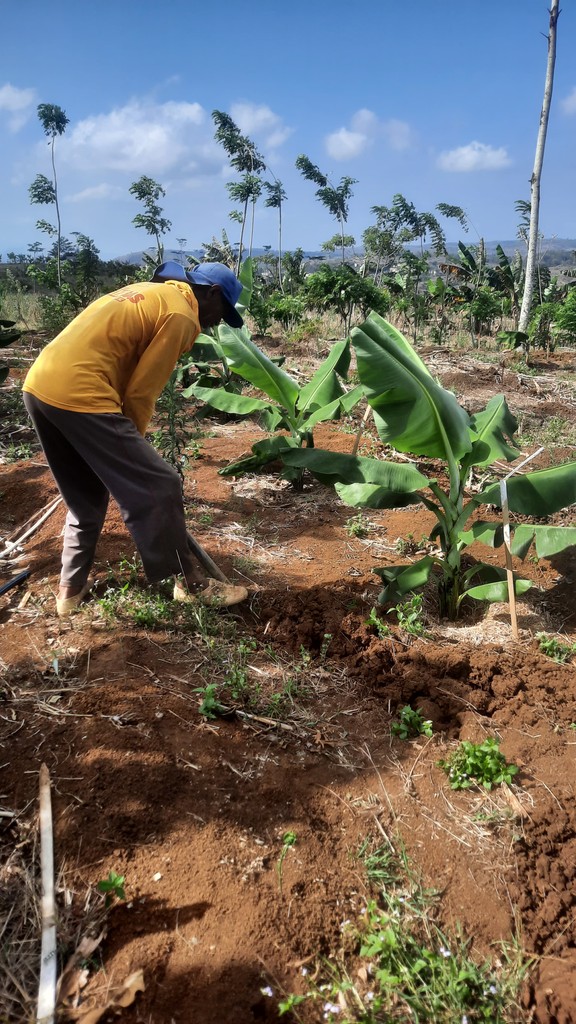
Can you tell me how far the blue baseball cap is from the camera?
9.42ft

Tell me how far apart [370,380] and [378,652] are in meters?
1.32

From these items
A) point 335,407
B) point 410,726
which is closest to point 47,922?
point 410,726

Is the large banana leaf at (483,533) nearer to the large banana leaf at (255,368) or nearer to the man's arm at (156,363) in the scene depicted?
the man's arm at (156,363)

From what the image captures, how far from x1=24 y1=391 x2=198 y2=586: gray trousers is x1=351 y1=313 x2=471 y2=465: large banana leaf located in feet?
3.44

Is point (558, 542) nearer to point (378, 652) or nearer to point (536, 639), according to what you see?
point (536, 639)

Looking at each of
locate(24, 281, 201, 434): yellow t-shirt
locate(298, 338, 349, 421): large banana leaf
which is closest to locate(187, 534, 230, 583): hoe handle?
locate(24, 281, 201, 434): yellow t-shirt

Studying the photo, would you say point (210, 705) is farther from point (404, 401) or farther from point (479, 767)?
point (404, 401)

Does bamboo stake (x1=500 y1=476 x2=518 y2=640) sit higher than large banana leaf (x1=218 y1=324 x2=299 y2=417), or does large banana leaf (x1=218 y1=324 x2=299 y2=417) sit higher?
large banana leaf (x1=218 y1=324 x2=299 y2=417)

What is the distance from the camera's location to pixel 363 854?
1.97 m

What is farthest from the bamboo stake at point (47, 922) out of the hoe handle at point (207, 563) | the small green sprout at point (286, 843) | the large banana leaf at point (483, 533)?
the large banana leaf at point (483, 533)

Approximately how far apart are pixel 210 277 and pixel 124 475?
1.03 m

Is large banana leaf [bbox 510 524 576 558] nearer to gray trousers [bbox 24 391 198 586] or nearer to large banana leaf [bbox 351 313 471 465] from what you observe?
large banana leaf [bbox 351 313 471 465]

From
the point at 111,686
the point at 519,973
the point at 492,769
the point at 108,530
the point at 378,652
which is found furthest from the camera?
the point at 108,530

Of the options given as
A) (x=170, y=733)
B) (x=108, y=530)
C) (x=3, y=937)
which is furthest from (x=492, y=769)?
(x=108, y=530)
